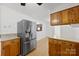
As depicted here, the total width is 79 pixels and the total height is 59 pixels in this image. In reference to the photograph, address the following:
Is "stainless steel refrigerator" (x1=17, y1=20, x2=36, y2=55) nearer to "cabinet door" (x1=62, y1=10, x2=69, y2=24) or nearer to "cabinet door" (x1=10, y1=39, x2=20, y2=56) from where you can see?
"cabinet door" (x1=10, y1=39, x2=20, y2=56)

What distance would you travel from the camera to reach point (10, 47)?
3.40m

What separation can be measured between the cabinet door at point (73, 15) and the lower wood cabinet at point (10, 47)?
1.88 metres

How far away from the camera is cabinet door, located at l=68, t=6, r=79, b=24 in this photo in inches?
144

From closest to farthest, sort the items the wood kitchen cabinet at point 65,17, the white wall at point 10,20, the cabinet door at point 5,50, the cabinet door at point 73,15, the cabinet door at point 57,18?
the cabinet door at point 5,50 → the white wall at point 10,20 → the cabinet door at point 73,15 → the wood kitchen cabinet at point 65,17 → the cabinet door at point 57,18

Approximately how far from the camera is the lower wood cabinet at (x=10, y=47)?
295cm

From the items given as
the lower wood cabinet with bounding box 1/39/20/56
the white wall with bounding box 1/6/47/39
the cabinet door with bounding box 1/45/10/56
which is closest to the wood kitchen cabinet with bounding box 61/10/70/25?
the white wall with bounding box 1/6/47/39

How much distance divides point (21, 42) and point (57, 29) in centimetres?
150

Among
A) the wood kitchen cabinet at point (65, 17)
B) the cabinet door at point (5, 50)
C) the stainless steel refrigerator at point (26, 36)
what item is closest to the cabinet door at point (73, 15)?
the wood kitchen cabinet at point (65, 17)

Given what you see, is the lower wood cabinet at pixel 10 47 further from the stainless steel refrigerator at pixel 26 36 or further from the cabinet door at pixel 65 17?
the cabinet door at pixel 65 17

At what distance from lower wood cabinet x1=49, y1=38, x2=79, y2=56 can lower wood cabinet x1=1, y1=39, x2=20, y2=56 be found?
1126mm

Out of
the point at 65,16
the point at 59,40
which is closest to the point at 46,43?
the point at 59,40

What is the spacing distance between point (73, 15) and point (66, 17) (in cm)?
36

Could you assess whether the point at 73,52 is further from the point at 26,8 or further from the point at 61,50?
the point at 26,8

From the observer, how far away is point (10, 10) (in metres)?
3.45
